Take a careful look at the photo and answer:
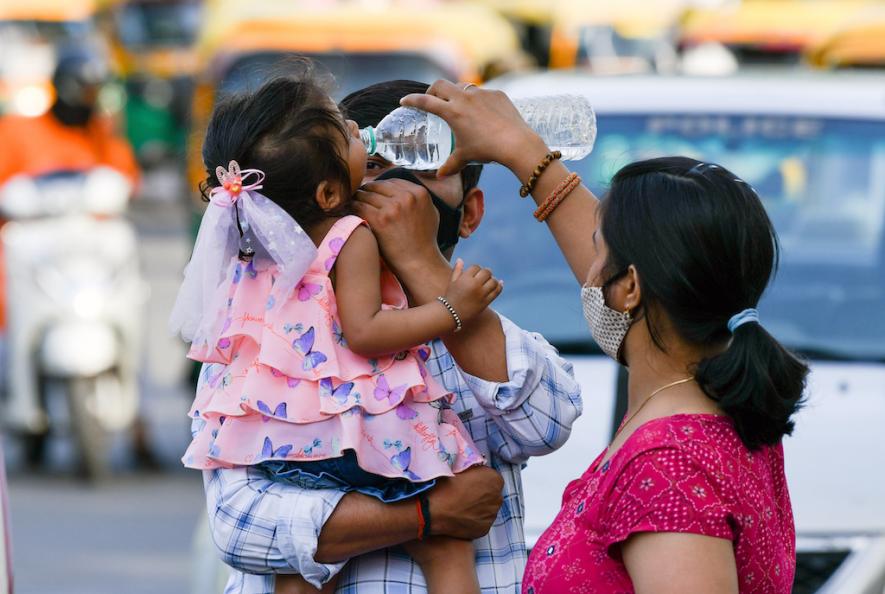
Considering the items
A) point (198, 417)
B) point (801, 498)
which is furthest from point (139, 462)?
point (198, 417)

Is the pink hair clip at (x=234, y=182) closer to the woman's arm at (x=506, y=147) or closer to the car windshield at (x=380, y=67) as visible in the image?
the woman's arm at (x=506, y=147)

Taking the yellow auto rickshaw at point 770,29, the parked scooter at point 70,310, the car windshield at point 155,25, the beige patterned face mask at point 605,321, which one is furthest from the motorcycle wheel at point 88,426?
the car windshield at point 155,25

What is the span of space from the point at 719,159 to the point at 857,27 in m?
5.44

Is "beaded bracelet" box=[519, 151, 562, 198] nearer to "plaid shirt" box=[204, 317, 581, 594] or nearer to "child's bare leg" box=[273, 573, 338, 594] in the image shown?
"plaid shirt" box=[204, 317, 581, 594]

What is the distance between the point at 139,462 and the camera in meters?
8.48

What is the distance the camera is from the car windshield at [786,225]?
4.23 meters

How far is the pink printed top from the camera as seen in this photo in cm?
198

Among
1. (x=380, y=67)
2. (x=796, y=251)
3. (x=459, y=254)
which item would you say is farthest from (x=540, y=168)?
(x=380, y=67)

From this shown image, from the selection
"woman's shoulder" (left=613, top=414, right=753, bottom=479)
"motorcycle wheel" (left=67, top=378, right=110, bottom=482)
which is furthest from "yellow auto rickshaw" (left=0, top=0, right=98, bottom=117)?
"woman's shoulder" (left=613, top=414, right=753, bottom=479)

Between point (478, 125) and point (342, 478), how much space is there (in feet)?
1.87

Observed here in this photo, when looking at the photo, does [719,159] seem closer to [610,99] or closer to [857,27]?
[610,99]

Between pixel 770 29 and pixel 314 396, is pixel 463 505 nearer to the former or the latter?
pixel 314 396

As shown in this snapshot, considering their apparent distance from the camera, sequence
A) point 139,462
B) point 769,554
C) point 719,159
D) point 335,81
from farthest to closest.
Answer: point 139,462
point 719,159
point 335,81
point 769,554

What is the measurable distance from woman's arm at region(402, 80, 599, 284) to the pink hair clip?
0.26 metres
